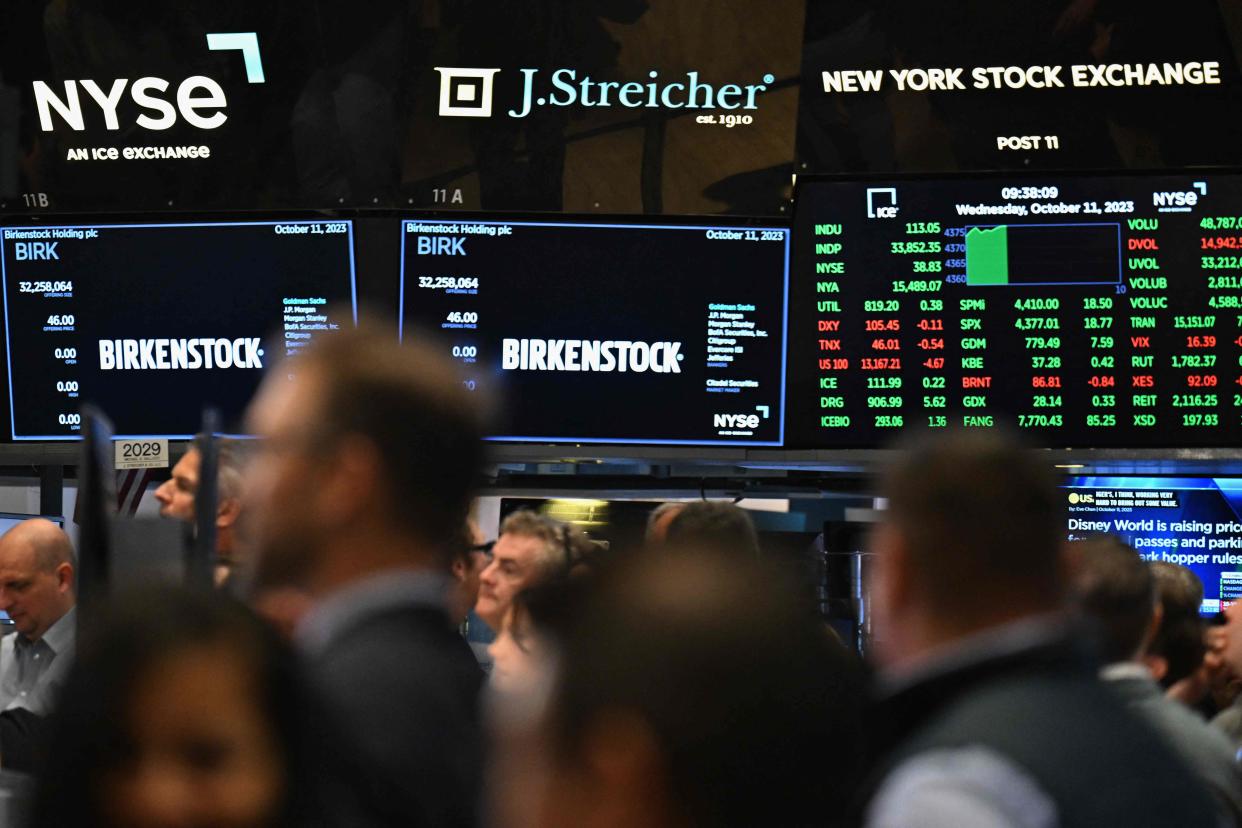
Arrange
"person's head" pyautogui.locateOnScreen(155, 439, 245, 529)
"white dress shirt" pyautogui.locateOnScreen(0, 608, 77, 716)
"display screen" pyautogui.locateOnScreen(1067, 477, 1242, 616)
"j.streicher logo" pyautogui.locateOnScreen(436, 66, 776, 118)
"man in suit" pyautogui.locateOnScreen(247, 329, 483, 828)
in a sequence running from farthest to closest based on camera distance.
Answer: "display screen" pyautogui.locateOnScreen(1067, 477, 1242, 616) → "j.streicher logo" pyautogui.locateOnScreen(436, 66, 776, 118) → "white dress shirt" pyautogui.locateOnScreen(0, 608, 77, 716) → "person's head" pyautogui.locateOnScreen(155, 439, 245, 529) → "man in suit" pyautogui.locateOnScreen(247, 329, 483, 828)

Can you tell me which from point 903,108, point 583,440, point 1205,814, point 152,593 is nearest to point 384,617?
point 152,593

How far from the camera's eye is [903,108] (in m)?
6.11

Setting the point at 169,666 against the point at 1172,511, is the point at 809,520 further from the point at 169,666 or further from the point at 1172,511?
the point at 169,666

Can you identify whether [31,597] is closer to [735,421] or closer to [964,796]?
[735,421]

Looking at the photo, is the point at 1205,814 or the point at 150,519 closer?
the point at 1205,814

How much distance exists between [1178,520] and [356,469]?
5.32m

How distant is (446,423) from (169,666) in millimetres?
567

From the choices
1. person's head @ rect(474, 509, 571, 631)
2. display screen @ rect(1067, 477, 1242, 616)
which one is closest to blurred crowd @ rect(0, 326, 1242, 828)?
person's head @ rect(474, 509, 571, 631)

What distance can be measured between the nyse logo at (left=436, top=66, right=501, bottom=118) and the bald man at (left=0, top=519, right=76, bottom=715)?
1.96 meters

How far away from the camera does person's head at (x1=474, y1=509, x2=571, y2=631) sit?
4359mm

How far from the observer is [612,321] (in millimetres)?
6047

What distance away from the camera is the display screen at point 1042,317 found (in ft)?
19.7

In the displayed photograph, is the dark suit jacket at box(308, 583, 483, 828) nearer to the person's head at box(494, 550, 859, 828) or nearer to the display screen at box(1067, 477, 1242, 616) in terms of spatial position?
the person's head at box(494, 550, 859, 828)

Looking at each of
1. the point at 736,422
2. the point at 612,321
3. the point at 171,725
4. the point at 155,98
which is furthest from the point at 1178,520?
the point at 171,725
